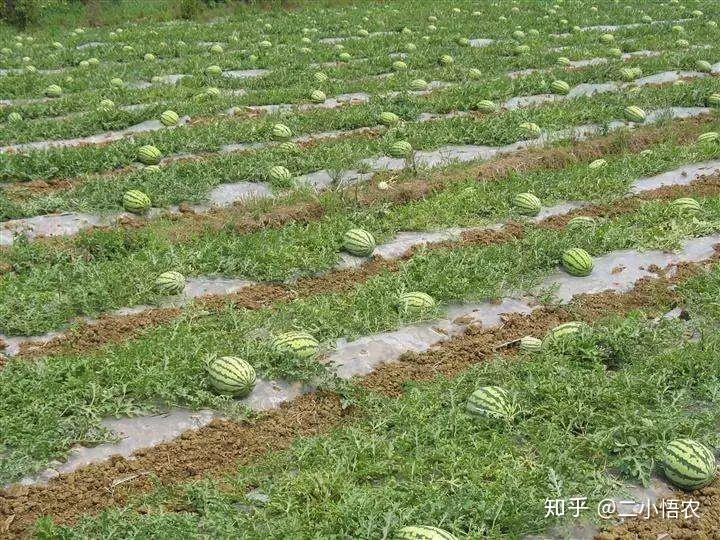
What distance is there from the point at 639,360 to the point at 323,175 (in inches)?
211

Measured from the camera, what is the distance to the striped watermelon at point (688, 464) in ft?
14.5

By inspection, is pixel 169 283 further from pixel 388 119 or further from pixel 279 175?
pixel 388 119

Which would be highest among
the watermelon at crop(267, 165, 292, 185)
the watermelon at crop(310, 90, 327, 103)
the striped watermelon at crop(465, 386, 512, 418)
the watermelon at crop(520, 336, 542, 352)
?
the watermelon at crop(310, 90, 327, 103)

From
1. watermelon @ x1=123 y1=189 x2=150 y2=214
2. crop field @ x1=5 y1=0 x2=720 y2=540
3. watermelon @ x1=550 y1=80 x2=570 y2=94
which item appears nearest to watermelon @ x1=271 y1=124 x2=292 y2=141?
crop field @ x1=5 y1=0 x2=720 y2=540

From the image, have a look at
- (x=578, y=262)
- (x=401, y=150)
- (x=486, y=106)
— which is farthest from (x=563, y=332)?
(x=486, y=106)

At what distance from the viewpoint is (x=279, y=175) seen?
30.6 feet

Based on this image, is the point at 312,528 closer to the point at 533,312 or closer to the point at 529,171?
the point at 533,312

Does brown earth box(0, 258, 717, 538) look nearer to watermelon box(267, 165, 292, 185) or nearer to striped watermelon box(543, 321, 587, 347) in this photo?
striped watermelon box(543, 321, 587, 347)

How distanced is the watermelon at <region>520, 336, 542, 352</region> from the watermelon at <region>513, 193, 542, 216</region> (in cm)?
294

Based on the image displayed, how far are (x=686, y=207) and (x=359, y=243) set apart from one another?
4.05 metres

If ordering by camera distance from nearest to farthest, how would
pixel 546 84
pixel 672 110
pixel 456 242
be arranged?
pixel 456 242
pixel 672 110
pixel 546 84

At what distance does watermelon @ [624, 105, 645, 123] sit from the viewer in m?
11.8

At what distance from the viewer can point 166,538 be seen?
13.0 ft

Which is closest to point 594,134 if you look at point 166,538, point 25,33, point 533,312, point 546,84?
point 546,84
